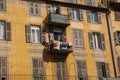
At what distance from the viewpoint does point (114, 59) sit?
29.8 meters

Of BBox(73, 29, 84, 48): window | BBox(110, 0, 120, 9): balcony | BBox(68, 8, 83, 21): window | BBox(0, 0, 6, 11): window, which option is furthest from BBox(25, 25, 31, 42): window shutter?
BBox(110, 0, 120, 9): balcony

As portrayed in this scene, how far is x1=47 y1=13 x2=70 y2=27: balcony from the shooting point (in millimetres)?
27266

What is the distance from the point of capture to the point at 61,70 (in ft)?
87.4

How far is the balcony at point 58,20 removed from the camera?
27.3 m

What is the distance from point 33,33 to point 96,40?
261 inches

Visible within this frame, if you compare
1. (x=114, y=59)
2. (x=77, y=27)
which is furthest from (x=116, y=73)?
(x=77, y=27)

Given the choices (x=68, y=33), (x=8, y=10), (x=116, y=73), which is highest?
(x=8, y=10)

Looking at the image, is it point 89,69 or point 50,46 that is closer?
point 50,46

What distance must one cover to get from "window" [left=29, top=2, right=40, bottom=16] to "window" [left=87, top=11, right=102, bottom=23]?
542cm

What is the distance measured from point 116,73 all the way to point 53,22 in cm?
788

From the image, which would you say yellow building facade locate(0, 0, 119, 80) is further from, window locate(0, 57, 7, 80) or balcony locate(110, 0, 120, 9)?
balcony locate(110, 0, 120, 9)

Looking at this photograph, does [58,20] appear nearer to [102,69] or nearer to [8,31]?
[8,31]

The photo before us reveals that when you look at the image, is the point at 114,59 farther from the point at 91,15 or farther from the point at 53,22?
the point at 53,22

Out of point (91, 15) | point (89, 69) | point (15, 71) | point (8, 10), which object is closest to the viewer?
point (15, 71)
